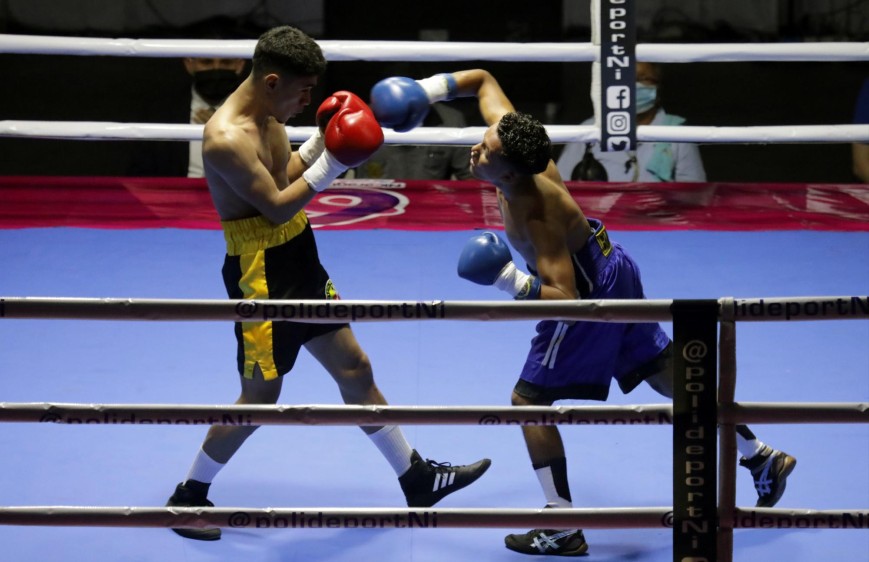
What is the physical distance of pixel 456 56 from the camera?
18.6ft

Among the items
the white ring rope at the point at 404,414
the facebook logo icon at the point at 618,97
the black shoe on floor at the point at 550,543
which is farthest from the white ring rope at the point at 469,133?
the white ring rope at the point at 404,414

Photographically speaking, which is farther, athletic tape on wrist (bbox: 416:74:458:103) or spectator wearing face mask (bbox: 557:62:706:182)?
spectator wearing face mask (bbox: 557:62:706:182)

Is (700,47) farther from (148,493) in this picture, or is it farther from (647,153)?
(148,493)

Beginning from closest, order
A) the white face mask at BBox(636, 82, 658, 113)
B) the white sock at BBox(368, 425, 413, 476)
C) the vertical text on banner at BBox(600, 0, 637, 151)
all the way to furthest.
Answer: the white sock at BBox(368, 425, 413, 476) < the vertical text on banner at BBox(600, 0, 637, 151) < the white face mask at BBox(636, 82, 658, 113)

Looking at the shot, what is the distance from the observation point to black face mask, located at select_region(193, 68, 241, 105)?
6258mm

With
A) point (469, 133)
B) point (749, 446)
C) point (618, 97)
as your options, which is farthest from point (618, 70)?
Answer: point (749, 446)

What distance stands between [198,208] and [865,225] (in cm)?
319

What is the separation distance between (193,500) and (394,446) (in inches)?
21.5

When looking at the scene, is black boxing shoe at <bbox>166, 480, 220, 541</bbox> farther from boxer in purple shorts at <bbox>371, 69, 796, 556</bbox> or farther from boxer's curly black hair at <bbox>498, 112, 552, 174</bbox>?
boxer's curly black hair at <bbox>498, 112, 552, 174</bbox>

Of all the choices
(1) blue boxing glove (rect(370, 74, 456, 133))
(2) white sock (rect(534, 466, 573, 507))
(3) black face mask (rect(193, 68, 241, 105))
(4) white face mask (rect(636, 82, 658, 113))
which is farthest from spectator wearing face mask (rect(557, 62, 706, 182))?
(2) white sock (rect(534, 466, 573, 507))

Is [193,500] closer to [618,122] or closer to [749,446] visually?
[749,446]

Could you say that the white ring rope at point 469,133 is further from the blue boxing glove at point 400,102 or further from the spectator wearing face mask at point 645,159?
the blue boxing glove at point 400,102

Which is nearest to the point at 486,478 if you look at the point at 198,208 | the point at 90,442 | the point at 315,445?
the point at 315,445

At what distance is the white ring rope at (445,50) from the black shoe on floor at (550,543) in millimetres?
3059
